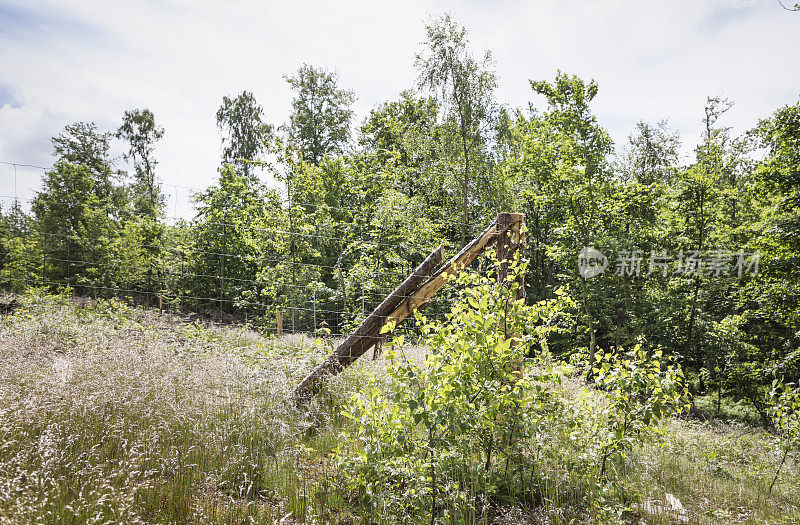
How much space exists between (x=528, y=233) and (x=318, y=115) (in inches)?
740

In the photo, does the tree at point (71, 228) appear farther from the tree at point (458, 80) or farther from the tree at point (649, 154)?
the tree at point (649, 154)

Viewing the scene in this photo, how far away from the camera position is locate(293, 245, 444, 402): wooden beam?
4586 mm

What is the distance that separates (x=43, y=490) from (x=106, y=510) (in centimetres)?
51

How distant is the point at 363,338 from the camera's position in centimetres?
460

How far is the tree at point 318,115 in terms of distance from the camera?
25.5 m

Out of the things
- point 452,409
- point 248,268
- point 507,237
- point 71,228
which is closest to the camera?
point 452,409

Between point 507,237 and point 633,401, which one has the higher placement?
point 507,237

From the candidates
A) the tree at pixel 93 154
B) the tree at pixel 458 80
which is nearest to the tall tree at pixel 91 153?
the tree at pixel 93 154

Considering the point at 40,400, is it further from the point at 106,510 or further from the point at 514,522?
the point at 514,522

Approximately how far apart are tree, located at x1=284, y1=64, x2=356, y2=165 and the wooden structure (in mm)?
22086

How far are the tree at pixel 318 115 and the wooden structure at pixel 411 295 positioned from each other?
22.1 m

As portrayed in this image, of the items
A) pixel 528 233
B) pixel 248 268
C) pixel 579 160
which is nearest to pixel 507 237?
pixel 528 233

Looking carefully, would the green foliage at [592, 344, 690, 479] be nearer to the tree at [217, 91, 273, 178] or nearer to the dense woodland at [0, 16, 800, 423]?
the dense woodland at [0, 16, 800, 423]

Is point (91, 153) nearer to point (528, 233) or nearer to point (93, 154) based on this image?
point (93, 154)
